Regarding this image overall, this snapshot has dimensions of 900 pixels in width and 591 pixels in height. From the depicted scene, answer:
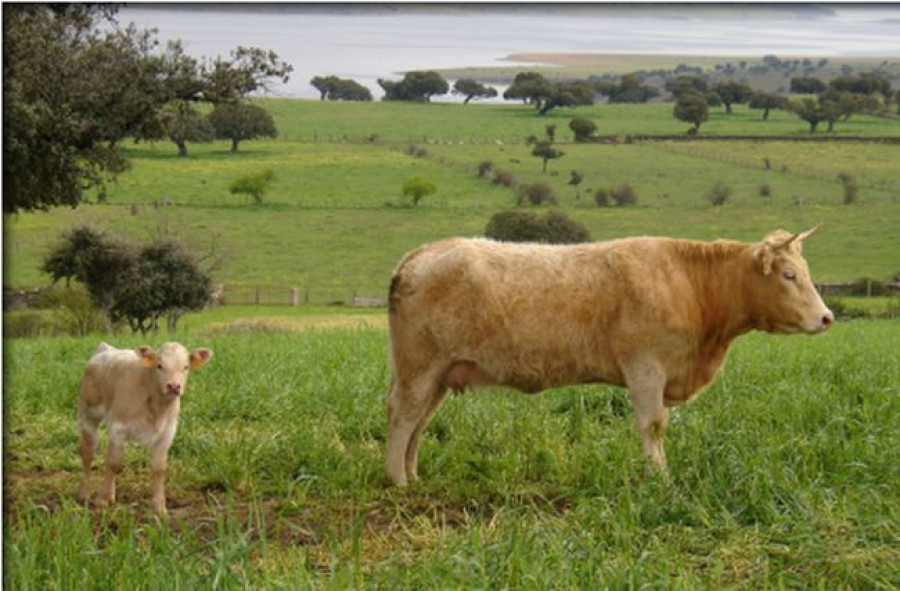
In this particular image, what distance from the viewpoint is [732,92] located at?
13325cm

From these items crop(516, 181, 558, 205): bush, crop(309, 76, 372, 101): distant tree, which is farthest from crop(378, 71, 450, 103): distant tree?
crop(516, 181, 558, 205): bush

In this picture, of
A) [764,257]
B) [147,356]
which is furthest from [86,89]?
[147,356]

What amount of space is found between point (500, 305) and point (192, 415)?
305cm

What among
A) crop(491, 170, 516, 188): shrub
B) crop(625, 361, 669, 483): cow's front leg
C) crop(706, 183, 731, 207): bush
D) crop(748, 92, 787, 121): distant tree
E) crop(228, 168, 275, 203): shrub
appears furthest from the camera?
crop(748, 92, 787, 121): distant tree

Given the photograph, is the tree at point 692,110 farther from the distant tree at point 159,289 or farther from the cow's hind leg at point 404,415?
the cow's hind leg at point 404,415

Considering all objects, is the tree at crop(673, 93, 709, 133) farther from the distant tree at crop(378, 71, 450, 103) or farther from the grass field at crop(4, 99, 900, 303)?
the distant tree at crop(378, 71, 450, 103)

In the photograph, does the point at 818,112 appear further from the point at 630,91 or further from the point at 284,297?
the point at 284,297

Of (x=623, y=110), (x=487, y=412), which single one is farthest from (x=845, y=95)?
(x=487, y=412)

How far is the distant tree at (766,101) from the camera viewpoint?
438 ft

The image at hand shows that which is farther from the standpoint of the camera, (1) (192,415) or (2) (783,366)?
(2) (783,366)

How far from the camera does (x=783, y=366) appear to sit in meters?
13.5

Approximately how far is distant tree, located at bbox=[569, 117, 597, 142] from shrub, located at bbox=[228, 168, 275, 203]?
37.4 metres

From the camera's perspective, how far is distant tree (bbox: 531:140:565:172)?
375 feet

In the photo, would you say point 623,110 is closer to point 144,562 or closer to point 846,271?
point 846,271
